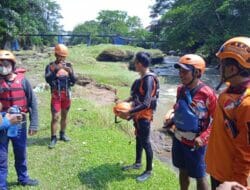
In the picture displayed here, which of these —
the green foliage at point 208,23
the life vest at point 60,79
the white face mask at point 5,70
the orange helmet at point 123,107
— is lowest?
the orange helmet at point 123,107

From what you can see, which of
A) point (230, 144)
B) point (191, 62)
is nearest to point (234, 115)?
point (230, 144)

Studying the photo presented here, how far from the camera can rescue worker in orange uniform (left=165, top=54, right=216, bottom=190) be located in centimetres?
438

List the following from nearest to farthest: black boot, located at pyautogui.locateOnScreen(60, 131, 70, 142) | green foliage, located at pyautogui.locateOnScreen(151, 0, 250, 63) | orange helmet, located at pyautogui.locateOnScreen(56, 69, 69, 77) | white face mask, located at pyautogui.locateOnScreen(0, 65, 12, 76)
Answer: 1. white face mask, located at pyautogui.locateOnScreen(0, 65, 12, 76)
2. orange helmet, located at pyautogui.locateOnScreen(56, 69, 69, 77)
3. black boot, located at pyautogui.locateOnScreen(60, 131, 70, 142)
4. green foliage, located at pyautogui.locateOnScreen(151, 0, 250, 63)

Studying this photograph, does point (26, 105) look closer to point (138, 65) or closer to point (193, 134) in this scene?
point (138, 65)

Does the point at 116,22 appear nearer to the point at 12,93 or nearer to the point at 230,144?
the point at 12,93

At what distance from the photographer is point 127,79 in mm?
17750

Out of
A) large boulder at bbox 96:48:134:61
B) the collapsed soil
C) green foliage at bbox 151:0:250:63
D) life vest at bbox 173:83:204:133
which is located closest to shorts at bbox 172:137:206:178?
life vest at bbox 173:83:204:133

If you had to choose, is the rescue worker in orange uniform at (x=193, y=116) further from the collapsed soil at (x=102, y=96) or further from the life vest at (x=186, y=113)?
the collapsed soil at (x=102, y=96)

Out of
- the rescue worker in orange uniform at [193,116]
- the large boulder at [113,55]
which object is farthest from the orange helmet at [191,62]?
the large boulder at [113,55]

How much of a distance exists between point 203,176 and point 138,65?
1.97m

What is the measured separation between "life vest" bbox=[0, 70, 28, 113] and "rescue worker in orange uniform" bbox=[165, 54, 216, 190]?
7.08 feet

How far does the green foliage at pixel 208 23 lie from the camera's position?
936 inches

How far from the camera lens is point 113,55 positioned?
28.4 meters

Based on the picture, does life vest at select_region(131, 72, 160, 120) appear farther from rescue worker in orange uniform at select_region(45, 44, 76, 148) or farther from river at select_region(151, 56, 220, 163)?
river at select_region(151, 56, 220, 163)
